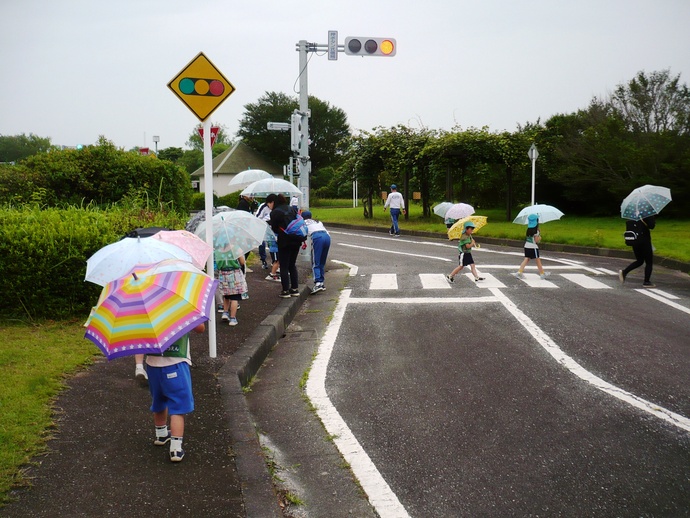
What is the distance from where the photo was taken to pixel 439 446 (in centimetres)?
527

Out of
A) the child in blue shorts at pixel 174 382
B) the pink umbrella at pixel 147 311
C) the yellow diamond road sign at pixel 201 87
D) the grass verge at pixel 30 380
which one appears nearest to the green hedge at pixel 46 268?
the grass verge at pixel 30 380

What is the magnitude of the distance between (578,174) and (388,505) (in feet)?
81.9

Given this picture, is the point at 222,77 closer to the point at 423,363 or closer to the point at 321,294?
the point at 423,363

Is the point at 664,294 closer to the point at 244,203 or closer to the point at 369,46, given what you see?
the point at 369,46

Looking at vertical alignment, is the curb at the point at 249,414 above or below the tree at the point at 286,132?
below

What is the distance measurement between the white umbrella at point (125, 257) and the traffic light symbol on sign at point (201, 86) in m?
2.85

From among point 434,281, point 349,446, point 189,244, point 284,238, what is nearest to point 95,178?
point 284,238

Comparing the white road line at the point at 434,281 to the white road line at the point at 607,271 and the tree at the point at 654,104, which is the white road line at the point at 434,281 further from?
the tree at the point at 654,104

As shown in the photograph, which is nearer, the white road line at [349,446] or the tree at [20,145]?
the white road line at [349,446]

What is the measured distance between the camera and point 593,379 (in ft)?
22.6

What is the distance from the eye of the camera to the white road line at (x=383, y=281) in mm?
13204

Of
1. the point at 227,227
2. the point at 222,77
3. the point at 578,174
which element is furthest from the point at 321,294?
the point at 578,174

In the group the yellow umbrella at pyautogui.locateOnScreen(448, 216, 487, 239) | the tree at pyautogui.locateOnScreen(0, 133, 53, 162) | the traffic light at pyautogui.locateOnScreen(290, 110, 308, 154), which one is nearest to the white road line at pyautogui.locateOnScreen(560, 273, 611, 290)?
the yellow umbrella at pyautogui.locateOnScreen(448, 216, 487, 239)

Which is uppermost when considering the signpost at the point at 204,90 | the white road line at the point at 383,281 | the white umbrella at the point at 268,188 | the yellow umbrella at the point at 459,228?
the signpost at the point at 204,90
